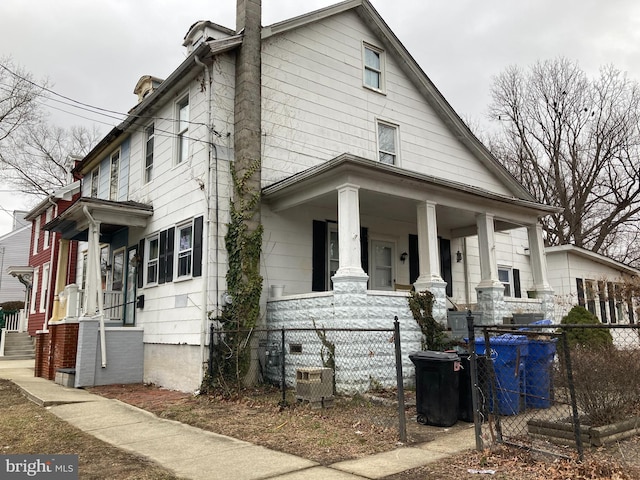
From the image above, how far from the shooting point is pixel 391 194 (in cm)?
997

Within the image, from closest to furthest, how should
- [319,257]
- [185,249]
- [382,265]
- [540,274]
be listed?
[185,249], [319,257], [540,274], [382,265]

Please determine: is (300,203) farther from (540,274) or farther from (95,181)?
(95,181)

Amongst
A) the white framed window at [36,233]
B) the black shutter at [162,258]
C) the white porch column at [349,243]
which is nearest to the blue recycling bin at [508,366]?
the white porch column at [349,243]

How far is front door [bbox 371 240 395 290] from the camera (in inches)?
494

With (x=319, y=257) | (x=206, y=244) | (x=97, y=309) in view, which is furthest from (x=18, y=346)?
(x=319, y=257)

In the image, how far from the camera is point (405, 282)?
1298 cm

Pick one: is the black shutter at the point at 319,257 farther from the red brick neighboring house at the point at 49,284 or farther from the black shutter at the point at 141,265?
the red brick neighboring house at the point at 49,284

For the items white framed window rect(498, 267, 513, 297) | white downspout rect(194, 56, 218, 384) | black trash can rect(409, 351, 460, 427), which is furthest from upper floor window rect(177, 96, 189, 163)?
white framed window rect(498, 267, 513, 297)

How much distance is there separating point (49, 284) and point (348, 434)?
18943mm

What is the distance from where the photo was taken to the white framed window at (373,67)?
13802 millimetres

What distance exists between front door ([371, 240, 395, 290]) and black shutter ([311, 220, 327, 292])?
149cm

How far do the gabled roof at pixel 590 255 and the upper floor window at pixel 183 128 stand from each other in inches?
457

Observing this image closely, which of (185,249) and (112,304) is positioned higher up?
(185,249)

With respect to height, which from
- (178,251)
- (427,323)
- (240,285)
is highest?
(178,251)
